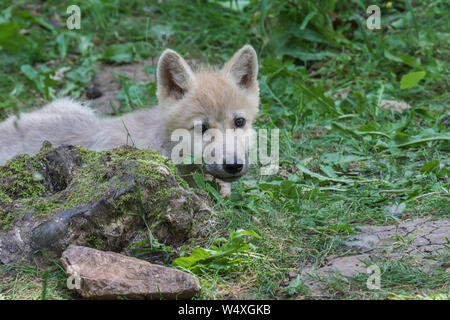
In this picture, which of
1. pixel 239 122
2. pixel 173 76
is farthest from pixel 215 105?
pixel 173 76

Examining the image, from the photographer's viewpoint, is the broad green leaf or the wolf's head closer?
the wolf's head

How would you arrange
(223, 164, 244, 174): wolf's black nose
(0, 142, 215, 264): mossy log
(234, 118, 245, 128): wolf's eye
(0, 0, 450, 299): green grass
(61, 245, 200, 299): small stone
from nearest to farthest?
(61, 245, 200, 299): small stone
(0, 142, 215, 264): mossy log
(0, 0, 450, 299): green grass
(223, 164, 244, 174): wolf's black nose
(234, 118, 245, 128): wolf's eye

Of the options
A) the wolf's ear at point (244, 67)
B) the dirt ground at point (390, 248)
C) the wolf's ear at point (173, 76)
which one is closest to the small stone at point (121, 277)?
the dirt ground at point (390, 248)

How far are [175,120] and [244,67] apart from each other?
83 cm

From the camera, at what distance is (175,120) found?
4.49m

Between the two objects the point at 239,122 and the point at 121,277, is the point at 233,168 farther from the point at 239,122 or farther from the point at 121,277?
the point at 121,277

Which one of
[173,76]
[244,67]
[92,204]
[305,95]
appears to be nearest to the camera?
[92,204]

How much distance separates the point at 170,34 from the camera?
7.37 meters

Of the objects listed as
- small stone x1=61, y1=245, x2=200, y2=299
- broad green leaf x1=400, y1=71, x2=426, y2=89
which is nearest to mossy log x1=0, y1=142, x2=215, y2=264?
small stone x1=61, y1=245, x2=200, y2=299

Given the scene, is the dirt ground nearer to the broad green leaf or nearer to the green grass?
the green grass

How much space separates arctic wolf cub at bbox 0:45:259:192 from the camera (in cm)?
439

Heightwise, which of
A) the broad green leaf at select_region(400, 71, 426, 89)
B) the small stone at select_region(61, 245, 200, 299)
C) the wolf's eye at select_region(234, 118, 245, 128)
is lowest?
the small stone at select_region(61, 245, 200, 299)

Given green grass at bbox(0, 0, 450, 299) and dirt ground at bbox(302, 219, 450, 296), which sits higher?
green grass at bbox(0, 0, 450, 299)

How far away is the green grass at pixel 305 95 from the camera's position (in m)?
3.52
